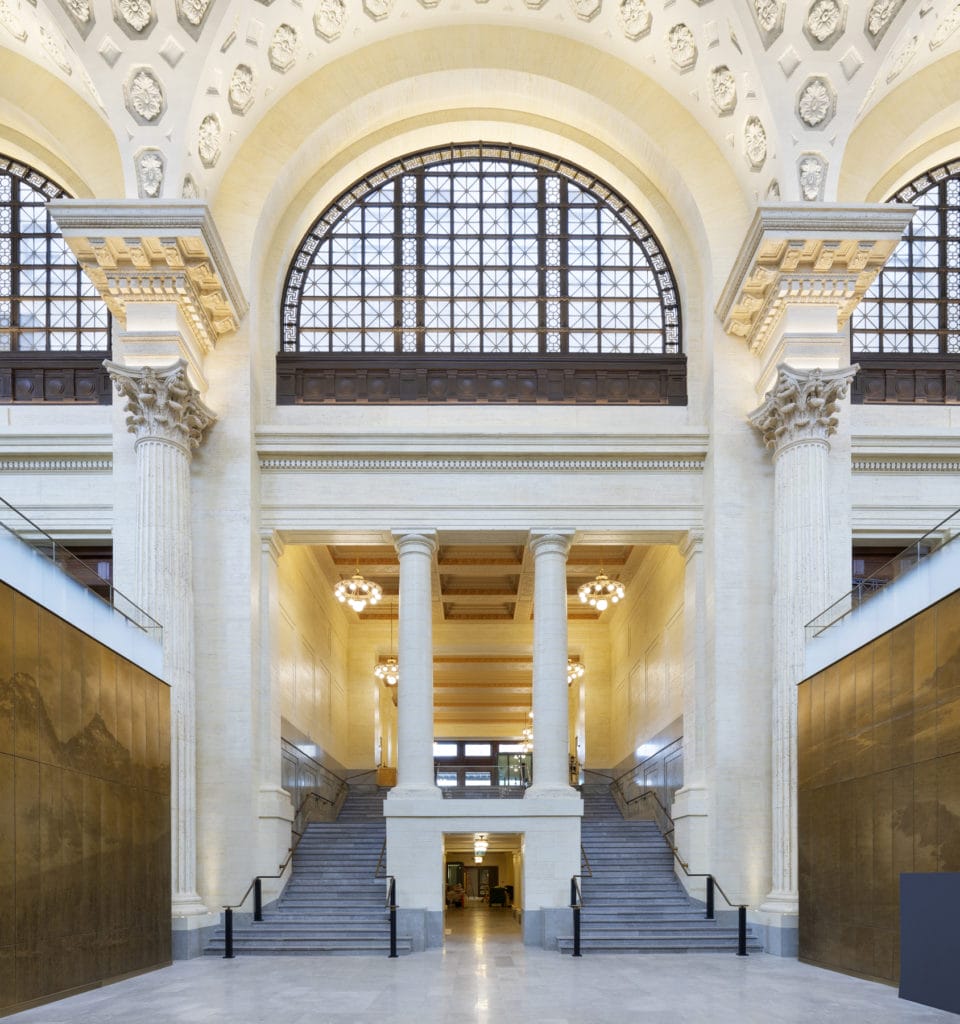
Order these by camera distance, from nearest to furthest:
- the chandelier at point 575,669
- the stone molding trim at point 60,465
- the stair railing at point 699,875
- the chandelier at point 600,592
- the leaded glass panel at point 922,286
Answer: the stair railing at point 699,875
the stone molding trim at point 60,465
the leaded glass panel at point 922,286
the chandelier at point 600,592
the chandelier at point 575,669

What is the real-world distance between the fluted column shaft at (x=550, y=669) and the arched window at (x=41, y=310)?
29.1 feet

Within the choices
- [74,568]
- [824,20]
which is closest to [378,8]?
[824,20]

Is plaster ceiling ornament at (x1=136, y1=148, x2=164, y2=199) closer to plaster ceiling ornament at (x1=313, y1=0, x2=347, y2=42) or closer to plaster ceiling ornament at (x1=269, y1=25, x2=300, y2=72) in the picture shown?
plaster ceiling ornament at (x1=269, y1=25, x2=300, y2=72)

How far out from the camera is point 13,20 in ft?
79.1

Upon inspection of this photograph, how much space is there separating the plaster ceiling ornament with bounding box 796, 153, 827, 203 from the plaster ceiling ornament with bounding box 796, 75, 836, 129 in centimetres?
60

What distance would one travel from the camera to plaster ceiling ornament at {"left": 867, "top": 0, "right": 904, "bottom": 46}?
73.5 feet

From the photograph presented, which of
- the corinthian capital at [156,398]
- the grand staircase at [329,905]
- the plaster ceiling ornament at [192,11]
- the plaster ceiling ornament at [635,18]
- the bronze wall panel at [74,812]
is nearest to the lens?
the bronze wall panel at [74,812]

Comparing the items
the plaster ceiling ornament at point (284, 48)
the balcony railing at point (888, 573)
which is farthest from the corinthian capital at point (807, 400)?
the plaster ceiling ornament at point (284, 48)

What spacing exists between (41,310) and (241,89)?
5876 mm

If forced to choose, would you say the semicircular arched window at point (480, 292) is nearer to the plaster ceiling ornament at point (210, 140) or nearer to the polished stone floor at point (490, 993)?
the plaster ceiling ornament at point (210, 140)

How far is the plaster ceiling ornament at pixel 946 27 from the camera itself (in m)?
24.2

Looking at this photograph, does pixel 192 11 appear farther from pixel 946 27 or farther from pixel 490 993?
pixel 490 993

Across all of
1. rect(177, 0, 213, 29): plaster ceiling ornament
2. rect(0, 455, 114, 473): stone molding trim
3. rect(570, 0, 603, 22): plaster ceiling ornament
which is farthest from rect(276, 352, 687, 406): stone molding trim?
rect(570, 0, 603, 22): plaster ceiling ornament

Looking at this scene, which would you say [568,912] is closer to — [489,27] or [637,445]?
[637,445]
